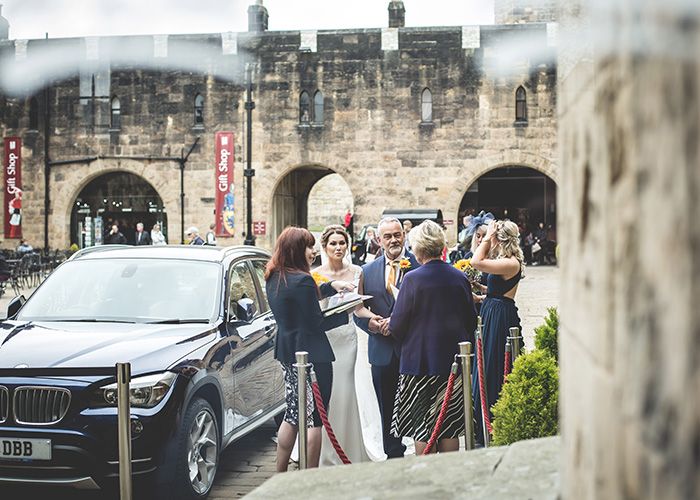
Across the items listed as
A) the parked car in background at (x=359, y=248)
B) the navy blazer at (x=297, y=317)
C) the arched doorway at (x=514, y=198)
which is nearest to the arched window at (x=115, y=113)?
the parked car in background at (x=359, y=248)

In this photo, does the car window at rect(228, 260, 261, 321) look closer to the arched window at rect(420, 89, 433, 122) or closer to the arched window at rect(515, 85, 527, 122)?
the arched window at rect(420, 89, 433, 122)

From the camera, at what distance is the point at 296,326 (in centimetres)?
445

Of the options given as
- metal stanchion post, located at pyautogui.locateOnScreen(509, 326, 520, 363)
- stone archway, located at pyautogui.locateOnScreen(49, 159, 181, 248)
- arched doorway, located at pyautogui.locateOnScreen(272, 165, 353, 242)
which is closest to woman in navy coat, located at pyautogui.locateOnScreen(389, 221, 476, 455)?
metal stanchion post, located at pyautogui.locateOnScreen(509, 326, 520, 363)

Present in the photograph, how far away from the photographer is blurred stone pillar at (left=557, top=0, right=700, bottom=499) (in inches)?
28.8

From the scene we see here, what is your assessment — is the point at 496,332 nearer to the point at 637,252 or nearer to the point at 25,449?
the point at 25,449

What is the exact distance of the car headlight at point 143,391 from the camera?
4039 millimetres

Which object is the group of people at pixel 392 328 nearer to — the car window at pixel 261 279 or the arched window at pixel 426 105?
the car window at pixel 261 279

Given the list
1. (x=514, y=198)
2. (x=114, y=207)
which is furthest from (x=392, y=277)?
(x=514, y=198)

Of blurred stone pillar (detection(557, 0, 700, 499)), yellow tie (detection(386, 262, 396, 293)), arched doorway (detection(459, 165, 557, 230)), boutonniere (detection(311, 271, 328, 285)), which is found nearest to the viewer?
blurred stone pillar (detection(557, 0, 700, 499))

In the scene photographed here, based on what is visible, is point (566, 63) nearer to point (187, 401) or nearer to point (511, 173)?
point (187, 401)

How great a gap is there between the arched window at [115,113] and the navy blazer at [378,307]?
22.8 meters

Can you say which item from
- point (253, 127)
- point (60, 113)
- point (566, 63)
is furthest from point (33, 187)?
point (566, 63)

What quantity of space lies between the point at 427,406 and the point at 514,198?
2811 centimetres

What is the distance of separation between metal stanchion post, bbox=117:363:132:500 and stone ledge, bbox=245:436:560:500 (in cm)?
202
